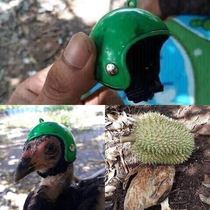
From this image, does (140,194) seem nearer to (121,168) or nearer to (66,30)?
(121,168)

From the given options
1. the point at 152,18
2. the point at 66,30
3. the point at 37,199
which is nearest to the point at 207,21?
the point at 66,30

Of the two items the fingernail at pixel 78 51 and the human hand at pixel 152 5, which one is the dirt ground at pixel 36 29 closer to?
the human hand at pixel 152 5

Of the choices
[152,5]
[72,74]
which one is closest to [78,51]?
[72,74]

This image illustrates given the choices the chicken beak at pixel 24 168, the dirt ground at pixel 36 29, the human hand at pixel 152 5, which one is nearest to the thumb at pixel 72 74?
the chicken beak at pixel 24 168

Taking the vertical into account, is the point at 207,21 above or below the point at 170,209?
above

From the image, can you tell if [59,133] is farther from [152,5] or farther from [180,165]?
[152,5]

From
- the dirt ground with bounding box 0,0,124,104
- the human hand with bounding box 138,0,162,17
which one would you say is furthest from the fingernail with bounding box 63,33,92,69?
the dirt ground with bounding box 0,0,124,104

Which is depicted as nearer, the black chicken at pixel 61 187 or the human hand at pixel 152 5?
the black chicken at pixel 61 187

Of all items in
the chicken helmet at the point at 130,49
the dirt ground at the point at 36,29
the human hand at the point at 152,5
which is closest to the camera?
the chicken helmet at the point at 130,49
